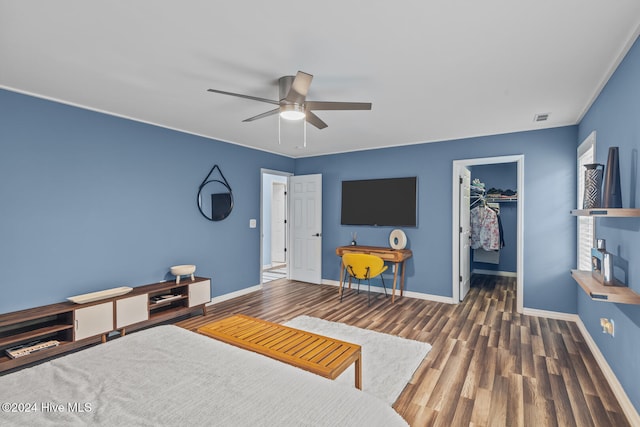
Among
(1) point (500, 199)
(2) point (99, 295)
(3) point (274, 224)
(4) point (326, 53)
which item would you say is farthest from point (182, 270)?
(1) point (500, 199)

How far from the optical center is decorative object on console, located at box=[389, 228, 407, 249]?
16.6 feet

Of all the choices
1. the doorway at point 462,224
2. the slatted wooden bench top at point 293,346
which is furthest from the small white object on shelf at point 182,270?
the doorway at point 462,224

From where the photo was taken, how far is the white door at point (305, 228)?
590 cm

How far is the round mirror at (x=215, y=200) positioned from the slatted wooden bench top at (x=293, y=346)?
2332mm

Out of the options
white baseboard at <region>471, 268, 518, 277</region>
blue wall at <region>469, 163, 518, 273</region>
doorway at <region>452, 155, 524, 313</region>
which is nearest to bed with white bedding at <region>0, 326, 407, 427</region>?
doorway at <region>452, 155, 524, 313</region>

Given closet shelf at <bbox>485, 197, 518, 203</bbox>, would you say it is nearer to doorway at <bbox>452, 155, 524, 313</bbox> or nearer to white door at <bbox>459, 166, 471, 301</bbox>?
white door at <bbox>459, 166, 471, 301</bbox>

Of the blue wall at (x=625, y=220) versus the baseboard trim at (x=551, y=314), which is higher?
the blue wall at (x=625, y=220)

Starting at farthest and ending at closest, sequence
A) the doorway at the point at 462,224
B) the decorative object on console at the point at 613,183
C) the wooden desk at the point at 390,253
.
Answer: the wooden desk at the point at 390,253
the doorway at the point at 462,224
the decorative object on console at the point at 613,183

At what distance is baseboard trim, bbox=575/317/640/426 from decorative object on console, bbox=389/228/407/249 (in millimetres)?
2404

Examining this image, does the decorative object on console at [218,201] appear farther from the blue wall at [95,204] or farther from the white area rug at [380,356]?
the white area rug at [380,356]

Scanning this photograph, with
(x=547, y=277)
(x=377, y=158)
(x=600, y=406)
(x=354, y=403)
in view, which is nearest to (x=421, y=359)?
(x=600, y=406)

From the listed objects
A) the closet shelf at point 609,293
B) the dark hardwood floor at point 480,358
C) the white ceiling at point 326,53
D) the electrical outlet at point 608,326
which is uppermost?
the white ceiling at point 326,53

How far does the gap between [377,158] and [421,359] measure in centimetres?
340

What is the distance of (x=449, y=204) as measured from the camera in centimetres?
477
